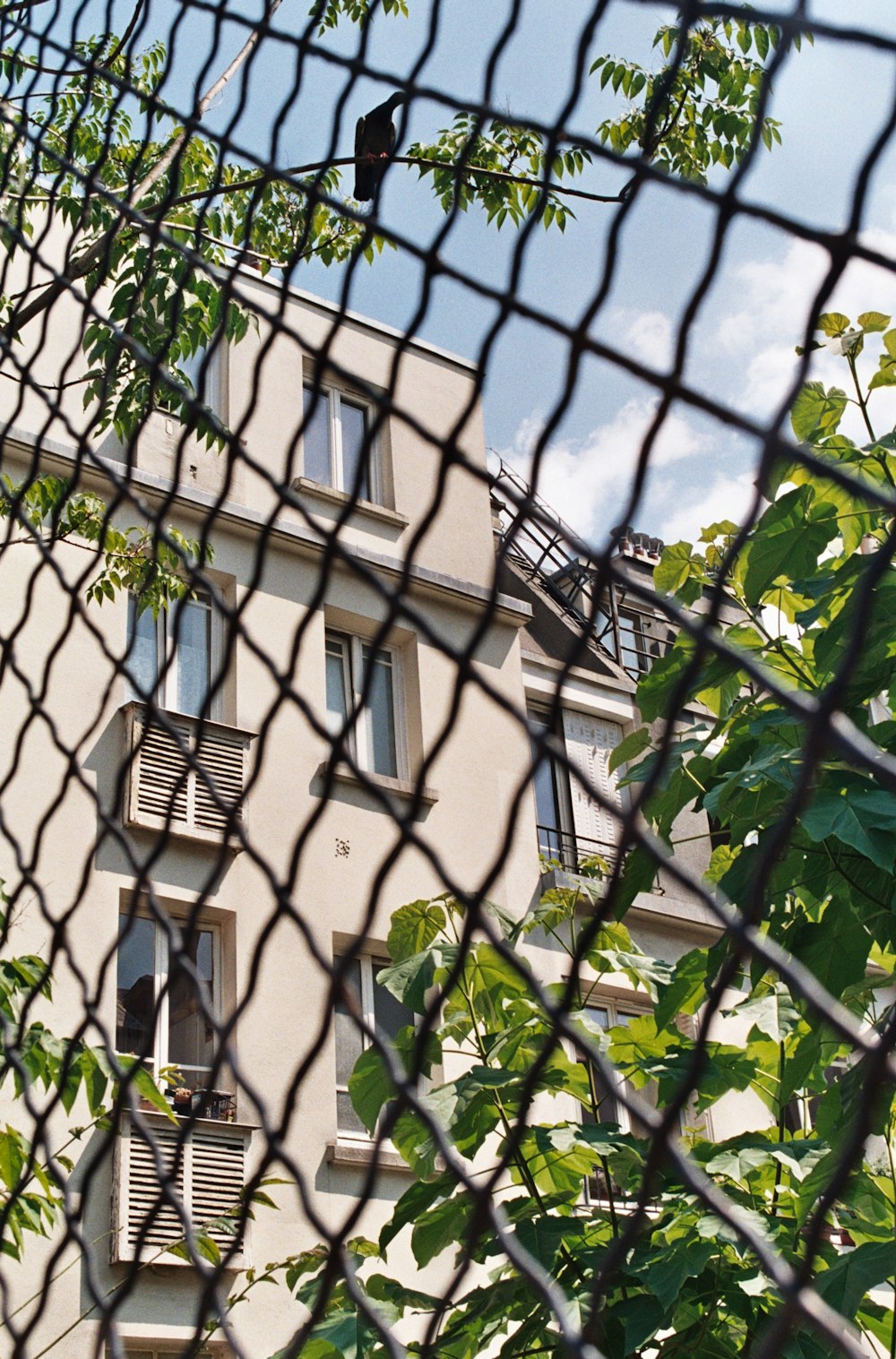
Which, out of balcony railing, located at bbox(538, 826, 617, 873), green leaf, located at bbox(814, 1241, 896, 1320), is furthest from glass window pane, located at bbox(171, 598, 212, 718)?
green leaf, located at bbox(814, 1241, 896, 1320)

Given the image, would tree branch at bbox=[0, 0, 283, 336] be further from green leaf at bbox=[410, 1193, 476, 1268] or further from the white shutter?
the white shutter

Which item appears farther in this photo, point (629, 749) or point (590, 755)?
point (590, 755)

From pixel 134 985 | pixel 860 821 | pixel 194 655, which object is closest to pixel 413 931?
pixel 860 821

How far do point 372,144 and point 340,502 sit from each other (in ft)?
33.6

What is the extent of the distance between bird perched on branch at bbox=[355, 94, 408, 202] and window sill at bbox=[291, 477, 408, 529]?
30.8ft

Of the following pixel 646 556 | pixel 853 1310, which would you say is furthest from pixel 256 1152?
pixel 646 556

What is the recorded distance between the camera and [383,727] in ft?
40.9

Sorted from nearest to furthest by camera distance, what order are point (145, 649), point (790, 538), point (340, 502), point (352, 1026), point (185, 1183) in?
point (790, 538) → point (185, 1183) → point (352, 1026) → point (145, 649) → point (340, 502)

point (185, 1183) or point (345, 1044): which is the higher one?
point (345, 1044)

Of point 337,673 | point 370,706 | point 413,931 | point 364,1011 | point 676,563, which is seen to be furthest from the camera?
point 337,673

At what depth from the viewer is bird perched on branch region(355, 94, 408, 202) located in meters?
2.47

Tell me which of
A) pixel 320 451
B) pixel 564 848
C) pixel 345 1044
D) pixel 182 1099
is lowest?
pixel 182 1099

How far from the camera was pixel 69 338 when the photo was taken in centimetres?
1154

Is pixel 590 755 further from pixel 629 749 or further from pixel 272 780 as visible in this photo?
pixel 629 749
